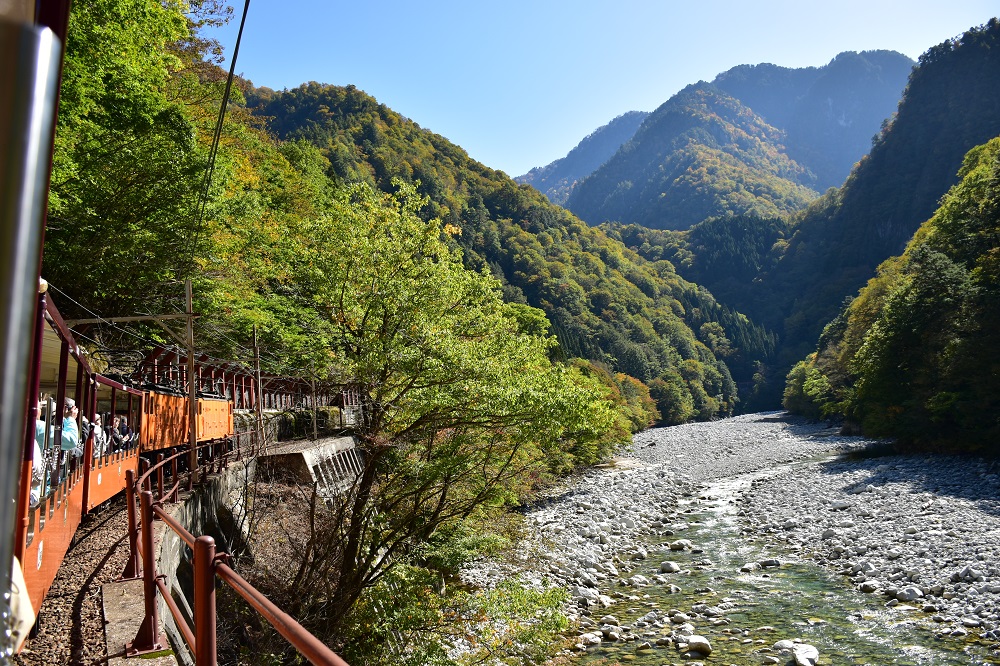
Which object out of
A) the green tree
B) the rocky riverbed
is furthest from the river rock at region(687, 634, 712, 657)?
the green tree

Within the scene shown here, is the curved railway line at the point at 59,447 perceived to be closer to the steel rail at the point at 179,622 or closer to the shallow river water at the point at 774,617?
the steel rail at the point at 179,622

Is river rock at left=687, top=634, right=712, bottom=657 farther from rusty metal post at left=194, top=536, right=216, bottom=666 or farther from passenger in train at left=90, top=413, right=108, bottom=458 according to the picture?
rusty metal post at left=194, top=536, right=216, bottom=666

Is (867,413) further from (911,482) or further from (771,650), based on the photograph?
(771,650)

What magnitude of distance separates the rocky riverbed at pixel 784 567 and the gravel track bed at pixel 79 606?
371 inches

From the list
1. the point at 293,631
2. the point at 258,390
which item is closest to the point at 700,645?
the point at 258,390

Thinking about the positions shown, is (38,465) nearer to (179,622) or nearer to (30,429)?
(30,429)

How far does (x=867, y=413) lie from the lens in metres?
46.0

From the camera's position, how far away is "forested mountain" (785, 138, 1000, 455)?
33.4 m

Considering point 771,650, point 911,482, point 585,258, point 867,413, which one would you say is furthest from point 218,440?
point 585,258

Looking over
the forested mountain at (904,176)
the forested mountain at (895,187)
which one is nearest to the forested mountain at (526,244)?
the forested mountain at (895,187)

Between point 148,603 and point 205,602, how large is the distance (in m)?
2.98

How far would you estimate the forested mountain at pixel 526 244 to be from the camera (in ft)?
340

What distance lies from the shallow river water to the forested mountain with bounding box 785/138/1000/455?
20.3 m

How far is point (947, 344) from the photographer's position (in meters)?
36.6
